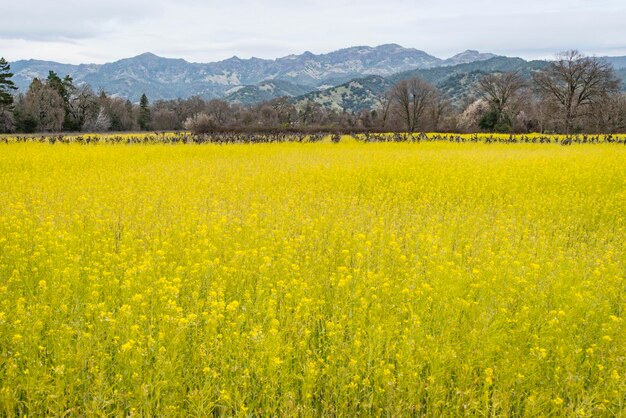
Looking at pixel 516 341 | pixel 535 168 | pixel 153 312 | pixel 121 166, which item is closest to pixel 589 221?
pixel 535 168

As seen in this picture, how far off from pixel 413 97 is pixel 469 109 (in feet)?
35.7

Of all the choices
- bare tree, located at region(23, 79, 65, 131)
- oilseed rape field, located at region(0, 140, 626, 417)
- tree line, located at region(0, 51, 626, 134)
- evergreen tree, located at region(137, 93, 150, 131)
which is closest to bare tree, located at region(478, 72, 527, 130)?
tree line, located at region(0, 51, 626, 134)

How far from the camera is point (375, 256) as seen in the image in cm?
699

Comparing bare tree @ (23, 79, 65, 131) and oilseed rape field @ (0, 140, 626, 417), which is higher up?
bare tree @ (23, 79, 65, 131)

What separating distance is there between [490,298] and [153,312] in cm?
405

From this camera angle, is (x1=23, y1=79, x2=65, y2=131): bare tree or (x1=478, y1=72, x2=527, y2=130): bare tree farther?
(x1=23, y1=79, x2=65, y2=131): bare tree

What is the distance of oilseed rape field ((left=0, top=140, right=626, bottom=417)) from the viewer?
12.4 feet

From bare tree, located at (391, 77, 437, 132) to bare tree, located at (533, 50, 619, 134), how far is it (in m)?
22.2

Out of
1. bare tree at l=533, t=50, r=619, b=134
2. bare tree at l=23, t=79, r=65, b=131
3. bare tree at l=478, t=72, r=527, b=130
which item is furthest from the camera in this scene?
bare tree at l=23, t=79, r=65, b=131

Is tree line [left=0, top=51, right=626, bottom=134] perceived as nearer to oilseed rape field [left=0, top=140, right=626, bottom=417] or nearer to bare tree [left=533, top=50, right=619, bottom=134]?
bare tree [left=533, top=50, right=619, bottom=134]

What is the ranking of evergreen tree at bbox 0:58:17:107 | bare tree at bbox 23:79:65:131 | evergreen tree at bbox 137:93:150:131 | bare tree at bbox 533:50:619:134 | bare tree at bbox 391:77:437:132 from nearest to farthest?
bare tree at bbox 533:50:619:134 < evergreen tree at bbox 0:58:17:107 < bare tree at bbox 23:79:65:131 < bare tree at bbox 391:77:437:132 < evergreen tree at bbox 137:93:150:131

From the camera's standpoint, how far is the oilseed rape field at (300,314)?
12.4 ft

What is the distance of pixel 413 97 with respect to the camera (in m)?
75.4

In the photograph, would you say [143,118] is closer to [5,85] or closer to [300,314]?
[5,85]
